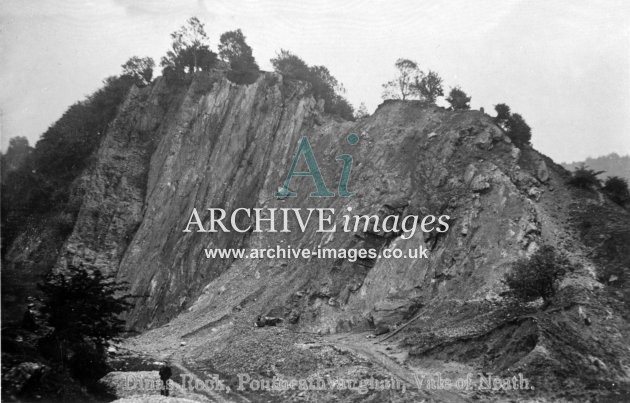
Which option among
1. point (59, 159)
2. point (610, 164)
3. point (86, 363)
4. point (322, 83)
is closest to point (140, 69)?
point (59, 159)

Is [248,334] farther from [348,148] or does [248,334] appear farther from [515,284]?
[348,148]

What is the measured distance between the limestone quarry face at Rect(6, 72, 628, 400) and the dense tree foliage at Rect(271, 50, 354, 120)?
2.72 m

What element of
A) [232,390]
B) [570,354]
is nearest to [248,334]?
[232,390]

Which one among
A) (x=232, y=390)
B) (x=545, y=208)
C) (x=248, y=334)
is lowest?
(x=232, y=390)

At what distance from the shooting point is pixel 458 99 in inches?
1145

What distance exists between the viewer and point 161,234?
32.8 meters

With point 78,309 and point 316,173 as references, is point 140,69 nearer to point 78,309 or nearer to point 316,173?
point 316,173

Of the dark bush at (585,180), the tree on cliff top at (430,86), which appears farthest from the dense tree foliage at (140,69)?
the dark bush at (585,180)

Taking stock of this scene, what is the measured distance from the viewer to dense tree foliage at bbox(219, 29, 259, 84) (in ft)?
129

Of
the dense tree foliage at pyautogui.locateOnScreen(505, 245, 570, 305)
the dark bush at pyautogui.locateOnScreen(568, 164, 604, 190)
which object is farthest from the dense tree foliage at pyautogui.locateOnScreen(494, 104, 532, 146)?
the dense tree foliage at pyautogui.locateOnScreen(505, 245, 570, 305)

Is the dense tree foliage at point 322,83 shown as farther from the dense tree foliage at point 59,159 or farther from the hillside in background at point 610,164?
the hillside in background at point 610,164

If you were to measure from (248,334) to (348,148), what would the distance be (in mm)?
15600

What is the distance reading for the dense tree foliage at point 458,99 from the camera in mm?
28938

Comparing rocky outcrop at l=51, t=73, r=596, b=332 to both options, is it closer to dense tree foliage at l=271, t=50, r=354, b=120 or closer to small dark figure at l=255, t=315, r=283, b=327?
small dark figure at l=255, t=315, r=283, b=327
